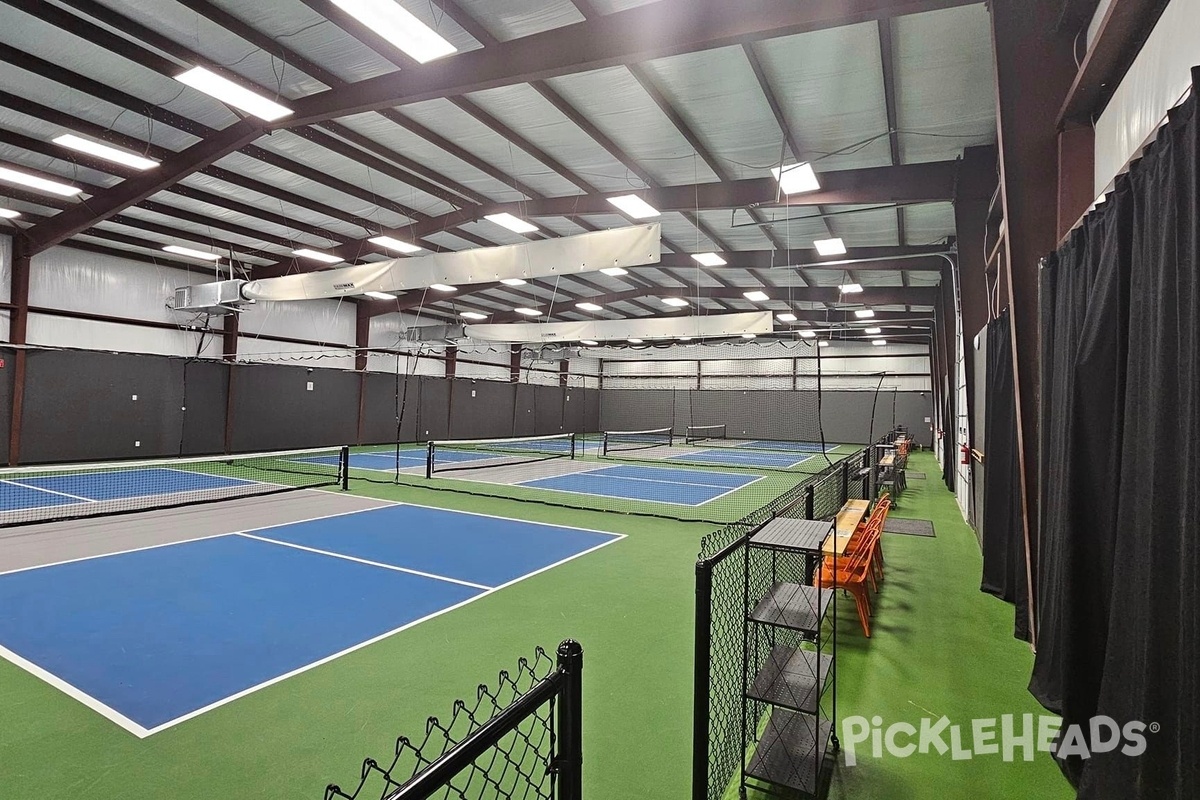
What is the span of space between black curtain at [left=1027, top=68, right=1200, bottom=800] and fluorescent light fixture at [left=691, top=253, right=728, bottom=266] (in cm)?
1177

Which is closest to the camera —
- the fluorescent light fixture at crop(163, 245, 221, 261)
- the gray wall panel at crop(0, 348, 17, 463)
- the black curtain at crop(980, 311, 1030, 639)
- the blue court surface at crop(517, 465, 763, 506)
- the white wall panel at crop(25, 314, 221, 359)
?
the black curtain at crop(980, 311, 1030, 639)

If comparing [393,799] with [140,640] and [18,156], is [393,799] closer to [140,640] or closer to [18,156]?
[140,640]

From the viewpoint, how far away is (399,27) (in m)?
5.45

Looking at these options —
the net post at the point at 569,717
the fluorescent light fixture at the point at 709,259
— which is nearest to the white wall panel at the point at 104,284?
the fluorescent light fixture at the point at 709,259

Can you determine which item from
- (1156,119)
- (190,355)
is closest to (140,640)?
(1156,119)

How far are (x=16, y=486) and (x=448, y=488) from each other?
844 cm

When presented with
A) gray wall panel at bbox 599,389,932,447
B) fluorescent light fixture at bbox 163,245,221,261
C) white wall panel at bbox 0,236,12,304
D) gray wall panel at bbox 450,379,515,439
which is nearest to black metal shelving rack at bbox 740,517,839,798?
fluorescent light fixture at bbox 163,245,221,261

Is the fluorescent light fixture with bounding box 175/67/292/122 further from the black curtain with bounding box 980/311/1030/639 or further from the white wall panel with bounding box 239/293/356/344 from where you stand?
the white wall panel with bounding box 239/293/356/344

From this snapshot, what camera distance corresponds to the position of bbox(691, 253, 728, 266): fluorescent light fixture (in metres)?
15.0

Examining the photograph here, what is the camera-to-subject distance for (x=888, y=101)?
774cm

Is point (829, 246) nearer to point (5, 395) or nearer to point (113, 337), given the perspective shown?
point (113, 337)

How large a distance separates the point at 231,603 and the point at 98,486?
9.88 m

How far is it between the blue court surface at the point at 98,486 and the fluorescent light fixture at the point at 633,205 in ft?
33.1

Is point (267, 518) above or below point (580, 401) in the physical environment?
below
